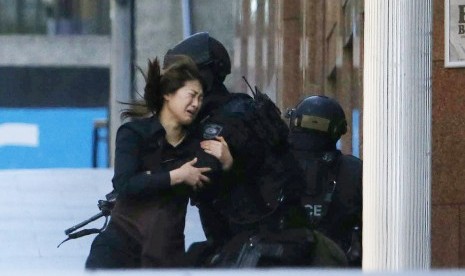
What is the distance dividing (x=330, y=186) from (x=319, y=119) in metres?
0.43

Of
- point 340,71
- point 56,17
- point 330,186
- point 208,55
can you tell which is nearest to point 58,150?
point 56,17

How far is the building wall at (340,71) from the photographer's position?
9852mm

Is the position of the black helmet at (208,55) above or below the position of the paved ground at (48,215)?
above

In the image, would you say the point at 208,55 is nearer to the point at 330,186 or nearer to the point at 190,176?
the point at 190,176

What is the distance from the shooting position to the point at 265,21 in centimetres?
2066

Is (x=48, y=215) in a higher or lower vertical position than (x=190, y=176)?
lower

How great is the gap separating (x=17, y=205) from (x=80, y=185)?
134cm

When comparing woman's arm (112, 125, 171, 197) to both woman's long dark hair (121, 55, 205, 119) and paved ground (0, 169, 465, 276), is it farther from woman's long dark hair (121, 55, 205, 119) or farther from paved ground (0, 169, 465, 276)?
paved ground (0, 169, 465, 276)

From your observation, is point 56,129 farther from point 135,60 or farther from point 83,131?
point 135,60

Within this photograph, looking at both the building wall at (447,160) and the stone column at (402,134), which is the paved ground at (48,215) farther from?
the stone column at (402,134)

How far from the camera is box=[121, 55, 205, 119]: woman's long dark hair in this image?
716 cm

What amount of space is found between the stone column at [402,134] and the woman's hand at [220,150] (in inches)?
25.7

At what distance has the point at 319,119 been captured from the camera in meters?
8.40

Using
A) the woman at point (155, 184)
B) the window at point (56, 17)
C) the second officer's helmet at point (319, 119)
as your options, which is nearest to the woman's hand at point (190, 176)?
the woman at point (155, 184)
